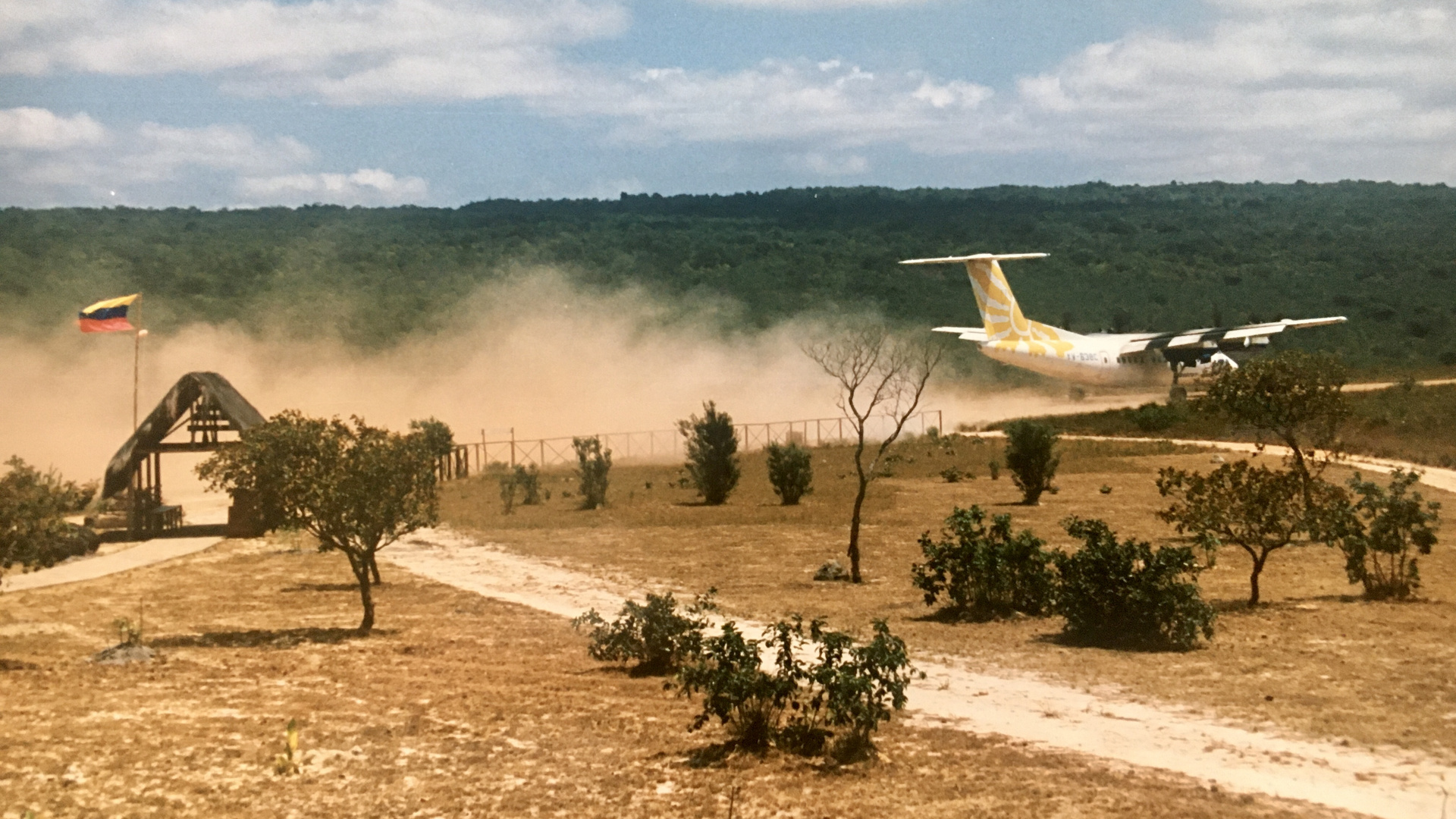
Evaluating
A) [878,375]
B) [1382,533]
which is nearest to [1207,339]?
[878,375]

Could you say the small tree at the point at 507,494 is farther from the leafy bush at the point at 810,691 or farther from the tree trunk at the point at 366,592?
the leafy bush at the point at 810,691

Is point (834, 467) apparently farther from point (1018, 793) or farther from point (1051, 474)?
point (1018, 793)

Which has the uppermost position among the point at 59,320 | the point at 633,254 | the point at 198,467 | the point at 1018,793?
the point at 633,254

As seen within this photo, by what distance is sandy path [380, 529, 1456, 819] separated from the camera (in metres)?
12.6

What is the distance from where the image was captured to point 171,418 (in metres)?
40.8

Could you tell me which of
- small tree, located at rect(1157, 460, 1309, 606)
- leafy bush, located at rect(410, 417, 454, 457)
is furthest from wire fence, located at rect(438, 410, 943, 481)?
small tree, located at rect(1157, 460, 1309, 606)

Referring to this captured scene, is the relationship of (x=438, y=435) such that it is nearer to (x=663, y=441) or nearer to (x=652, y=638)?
(x=663, y=441)

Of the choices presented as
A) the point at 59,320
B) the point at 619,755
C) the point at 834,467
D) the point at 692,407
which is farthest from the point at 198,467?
the point at 59,320

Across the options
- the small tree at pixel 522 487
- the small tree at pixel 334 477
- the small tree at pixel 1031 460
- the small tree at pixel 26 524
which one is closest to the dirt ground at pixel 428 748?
the small tree at pixel 26 524

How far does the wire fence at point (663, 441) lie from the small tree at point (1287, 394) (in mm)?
37600

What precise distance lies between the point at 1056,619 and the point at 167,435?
28.1 metres

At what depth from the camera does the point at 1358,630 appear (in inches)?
797

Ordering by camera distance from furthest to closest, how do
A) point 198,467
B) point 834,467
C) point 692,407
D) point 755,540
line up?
1. point 692,407
2. point 834,467
3. point 755,540
4. point 198,467

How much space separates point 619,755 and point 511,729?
175 cm
